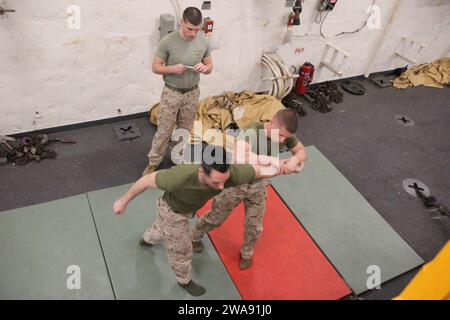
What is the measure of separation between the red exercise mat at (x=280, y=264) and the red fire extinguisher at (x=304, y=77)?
2.56 m

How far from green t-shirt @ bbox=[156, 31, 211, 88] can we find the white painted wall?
870mm

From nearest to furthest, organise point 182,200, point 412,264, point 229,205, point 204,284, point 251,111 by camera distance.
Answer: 1. point 182,200
2. point 229,205
3. point 204,284
4. point 412,264
5. point 251,111

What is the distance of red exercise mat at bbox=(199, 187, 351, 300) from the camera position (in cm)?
302

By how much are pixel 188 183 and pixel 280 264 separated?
4.96 ft

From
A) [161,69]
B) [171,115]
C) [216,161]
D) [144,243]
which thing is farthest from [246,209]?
[161,69]

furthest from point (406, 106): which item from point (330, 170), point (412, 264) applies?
point (412, 264)

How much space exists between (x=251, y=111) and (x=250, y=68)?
0.71 meters

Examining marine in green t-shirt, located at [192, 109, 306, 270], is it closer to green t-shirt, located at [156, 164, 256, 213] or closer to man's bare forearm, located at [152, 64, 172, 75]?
green t-shirt, located at [156, 164, 256, 213]

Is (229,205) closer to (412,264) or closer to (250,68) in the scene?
(412,264)

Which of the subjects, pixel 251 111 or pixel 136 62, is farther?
pixel 251 111

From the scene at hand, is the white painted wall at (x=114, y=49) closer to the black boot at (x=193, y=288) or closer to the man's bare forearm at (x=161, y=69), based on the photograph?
the man's bare forearm at (x=161, y=69)

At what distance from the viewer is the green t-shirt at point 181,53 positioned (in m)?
3.19

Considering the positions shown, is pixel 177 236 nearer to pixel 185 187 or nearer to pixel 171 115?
pixel 185 187

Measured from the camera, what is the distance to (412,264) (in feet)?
11.1
